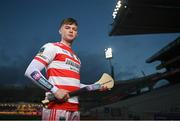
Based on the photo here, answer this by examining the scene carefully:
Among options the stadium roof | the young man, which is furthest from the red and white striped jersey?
the stadium roof

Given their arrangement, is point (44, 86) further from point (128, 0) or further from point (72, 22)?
point (128, 0)

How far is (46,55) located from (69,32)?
11.1 inches

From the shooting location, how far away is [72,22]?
89.7 inches

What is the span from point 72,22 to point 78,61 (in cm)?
31

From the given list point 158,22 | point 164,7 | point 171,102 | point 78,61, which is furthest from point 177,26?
point 78,61

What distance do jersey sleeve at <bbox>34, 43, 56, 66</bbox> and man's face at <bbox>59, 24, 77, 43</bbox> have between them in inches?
6.6

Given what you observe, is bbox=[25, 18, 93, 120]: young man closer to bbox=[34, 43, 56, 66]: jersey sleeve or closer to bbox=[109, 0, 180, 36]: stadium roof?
bbox=[34, 43, 56, 66]: jersey sleeve

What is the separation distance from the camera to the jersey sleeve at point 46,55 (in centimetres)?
211

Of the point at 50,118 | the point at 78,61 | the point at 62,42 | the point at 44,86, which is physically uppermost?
the point at 62,42

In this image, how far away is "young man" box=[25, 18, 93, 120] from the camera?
79.7 inches

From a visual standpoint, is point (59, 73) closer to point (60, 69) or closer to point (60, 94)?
point (60, 69)

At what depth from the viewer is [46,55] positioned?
2121 millimetres

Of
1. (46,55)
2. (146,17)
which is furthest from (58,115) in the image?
(146,17)

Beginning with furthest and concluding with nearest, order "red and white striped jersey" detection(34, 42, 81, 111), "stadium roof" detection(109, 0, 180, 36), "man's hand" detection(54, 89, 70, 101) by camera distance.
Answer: "stadium roof" detection(109, 0, 180, 36) → "red and white striped jersey" detection(34, 42, 81, 111) → "man's hand" detection(54, 89, 70, 101)
